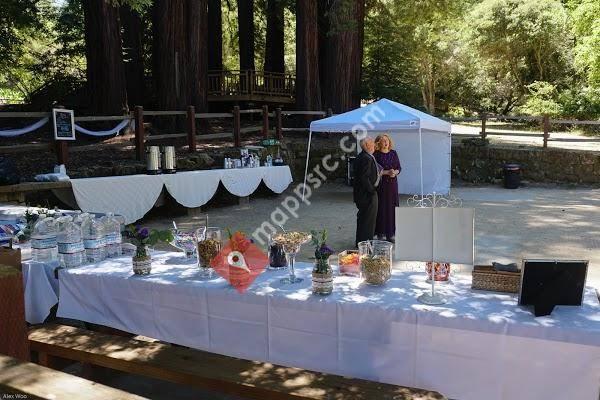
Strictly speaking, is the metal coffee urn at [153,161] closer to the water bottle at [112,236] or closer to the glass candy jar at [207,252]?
the water bottle at [112,236]

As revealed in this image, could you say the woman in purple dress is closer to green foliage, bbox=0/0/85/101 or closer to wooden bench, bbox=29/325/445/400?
wooden bench, bbox=29/325/445/400

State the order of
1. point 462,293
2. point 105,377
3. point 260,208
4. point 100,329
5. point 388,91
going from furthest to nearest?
point 388,91
point 260,208
point 100,329
point 105,377
point 462,293

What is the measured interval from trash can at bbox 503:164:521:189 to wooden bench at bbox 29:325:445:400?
12.1 metres

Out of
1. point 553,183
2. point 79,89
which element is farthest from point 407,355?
point 79,89

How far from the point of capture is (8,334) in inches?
85.0

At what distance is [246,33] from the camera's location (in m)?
20.0

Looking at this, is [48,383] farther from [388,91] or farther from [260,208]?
[388,91]

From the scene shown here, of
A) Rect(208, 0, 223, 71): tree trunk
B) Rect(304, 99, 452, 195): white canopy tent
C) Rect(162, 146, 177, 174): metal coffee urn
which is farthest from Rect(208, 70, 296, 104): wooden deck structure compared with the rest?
Rect(162, 146, 177, 174): metal coffee urn

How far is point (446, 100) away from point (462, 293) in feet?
96.6

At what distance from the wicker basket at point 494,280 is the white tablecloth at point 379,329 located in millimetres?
66

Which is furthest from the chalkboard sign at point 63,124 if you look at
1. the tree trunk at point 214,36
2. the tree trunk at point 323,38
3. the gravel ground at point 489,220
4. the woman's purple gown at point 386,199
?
the tree trunk at point 214,36

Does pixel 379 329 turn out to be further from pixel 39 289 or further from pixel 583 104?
A: pixel 583 104

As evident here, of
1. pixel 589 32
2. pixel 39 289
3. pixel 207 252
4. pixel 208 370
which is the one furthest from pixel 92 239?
Answer: pixel 589 32

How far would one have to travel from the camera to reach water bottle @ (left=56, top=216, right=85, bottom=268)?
3514mm
